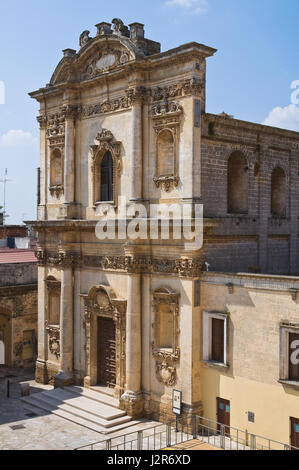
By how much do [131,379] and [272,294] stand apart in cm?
732

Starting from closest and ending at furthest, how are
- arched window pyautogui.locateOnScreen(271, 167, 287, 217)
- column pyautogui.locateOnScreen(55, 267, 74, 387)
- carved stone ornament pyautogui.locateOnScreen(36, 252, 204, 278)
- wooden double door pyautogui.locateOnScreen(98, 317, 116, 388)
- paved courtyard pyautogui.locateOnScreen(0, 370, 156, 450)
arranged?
paved courtyard pyautogui.locateOnScreen(0, 370, 156, 450), carved stone ornament pyautogui.locateOnScreen(36, 252, 204, 278), wooden double door pyautogui.locateOnScreen(98, 317, 116, 388), arched window pyautogui.locateOnScreen(271, 167, 287, 217), column pyautogui.locateOnScreen(55, 267, 74, 387)

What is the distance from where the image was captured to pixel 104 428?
20.8 metres

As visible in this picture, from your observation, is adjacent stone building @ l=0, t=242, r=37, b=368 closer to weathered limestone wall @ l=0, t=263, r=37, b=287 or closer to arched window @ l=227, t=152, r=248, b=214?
weathered limestone wall @ l=0, t=263, r=37, b=287

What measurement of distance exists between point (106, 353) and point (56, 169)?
31.9 ft

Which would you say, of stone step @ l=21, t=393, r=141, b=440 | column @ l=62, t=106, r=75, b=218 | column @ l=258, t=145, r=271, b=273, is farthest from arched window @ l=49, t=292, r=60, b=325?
column @ l=258, t=145, r=271, b=273

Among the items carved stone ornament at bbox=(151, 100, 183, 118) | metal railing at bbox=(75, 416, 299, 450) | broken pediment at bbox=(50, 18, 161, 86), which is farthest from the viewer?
broken pediment at bbox=(50, 18, 161, 86)

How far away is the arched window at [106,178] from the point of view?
24.4 metres

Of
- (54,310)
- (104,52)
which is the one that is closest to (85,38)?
(104,52)

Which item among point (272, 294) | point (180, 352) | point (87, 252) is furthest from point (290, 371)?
point (87, 252)

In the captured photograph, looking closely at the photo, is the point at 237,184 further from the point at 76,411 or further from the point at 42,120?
the point at 76,411

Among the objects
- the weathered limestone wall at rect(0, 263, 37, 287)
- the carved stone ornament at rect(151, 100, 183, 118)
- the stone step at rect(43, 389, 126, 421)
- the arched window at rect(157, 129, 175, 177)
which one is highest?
the carved stone ornament at rect(151, 100, 183, 118)

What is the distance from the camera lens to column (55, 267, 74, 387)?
25.6 metres

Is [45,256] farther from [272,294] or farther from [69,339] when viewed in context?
[272,294]

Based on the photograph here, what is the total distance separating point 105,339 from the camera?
80.6 ft
